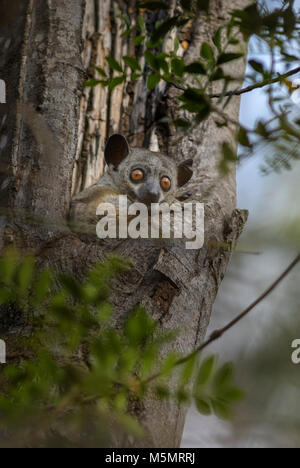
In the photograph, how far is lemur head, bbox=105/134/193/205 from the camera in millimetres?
4188

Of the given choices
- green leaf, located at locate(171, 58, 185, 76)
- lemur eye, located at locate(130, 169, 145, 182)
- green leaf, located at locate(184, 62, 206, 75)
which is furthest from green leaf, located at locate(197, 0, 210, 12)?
lemur eye, located at locate(130, 169, 145, 182)

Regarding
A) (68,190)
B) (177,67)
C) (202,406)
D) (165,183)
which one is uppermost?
(177,67)

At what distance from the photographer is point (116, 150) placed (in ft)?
14.2

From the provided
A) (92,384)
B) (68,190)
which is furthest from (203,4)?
(68,190)

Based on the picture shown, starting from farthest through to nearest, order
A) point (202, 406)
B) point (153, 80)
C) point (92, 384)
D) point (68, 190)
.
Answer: point (68, 190), point (153, 80), point (202, 406), point (92, 384)

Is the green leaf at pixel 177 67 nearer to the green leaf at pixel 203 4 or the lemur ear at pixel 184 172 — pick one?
the green leaf at pixel 203 4

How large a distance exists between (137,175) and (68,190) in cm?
164

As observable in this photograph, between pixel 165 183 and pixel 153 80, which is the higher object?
pixel 153 80

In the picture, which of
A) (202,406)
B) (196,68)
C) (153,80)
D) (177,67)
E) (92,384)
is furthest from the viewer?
(153,80)

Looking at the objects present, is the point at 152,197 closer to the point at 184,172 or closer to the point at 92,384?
the point at 184,172

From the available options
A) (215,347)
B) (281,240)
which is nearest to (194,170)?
(215,347)

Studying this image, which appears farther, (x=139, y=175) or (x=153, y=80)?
(x=139, y=175)

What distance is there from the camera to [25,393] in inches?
54.9
